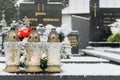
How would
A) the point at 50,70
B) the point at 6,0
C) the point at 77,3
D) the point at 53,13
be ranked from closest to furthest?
1. the point at 50,70
2. the point at 53,13
3. the point at 77,3
4. the point at 6,0

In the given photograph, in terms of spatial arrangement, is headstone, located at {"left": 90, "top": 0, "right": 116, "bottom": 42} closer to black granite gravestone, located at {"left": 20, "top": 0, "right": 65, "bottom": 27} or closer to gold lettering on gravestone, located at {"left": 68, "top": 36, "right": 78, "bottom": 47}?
black granite gravestone, located at {"left": 20, "top": 0, "right": 65, "bottom": 27}

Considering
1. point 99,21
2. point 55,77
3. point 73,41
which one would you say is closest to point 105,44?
point 99,21

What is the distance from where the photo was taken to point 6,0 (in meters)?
48.9

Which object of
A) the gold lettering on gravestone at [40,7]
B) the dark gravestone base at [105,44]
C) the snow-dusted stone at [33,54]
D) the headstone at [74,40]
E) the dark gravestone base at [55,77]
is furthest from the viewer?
the dark gravestone base at [105,44]

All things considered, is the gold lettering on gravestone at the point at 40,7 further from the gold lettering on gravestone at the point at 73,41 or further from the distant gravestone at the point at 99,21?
the distant gravestone at the point at 99,21

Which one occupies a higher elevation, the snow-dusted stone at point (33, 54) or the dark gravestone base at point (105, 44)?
the snow-dusted stone at point (33, 54)

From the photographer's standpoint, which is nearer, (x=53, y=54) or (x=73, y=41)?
(x=53, y=54)

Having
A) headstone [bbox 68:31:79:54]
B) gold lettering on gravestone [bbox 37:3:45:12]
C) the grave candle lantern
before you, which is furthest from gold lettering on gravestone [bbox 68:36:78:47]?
the grave candle lantern

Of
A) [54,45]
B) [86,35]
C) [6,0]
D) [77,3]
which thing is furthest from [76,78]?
[6,0]

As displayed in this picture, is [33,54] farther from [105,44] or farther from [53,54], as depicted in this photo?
[105,44]

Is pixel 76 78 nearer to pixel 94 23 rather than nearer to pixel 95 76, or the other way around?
pixel 95 76

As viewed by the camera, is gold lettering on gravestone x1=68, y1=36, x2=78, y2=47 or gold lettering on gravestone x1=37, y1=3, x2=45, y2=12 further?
gold lettering on gravestone x1=37, y1=3, x2=45, y2=12

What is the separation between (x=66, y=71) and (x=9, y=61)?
73cm

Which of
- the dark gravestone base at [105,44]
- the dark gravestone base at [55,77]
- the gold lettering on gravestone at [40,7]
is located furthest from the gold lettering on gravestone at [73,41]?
the dark gravestone base at [55,77]
